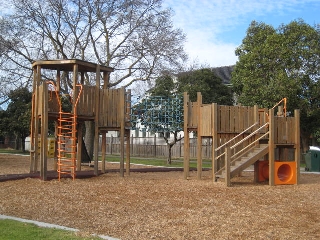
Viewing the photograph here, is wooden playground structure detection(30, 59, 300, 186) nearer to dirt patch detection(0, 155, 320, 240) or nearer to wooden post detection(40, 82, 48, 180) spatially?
wooden post detection(40, 82, 48, 180)

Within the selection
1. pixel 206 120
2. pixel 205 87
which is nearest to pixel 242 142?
pixel 206 120

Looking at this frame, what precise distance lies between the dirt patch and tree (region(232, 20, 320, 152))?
1383cm

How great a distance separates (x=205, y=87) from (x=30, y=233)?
25522 millimetres

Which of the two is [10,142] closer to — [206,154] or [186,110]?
[206,154]

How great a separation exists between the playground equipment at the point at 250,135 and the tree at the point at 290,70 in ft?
35.7

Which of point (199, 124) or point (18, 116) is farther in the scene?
point (18, 116)

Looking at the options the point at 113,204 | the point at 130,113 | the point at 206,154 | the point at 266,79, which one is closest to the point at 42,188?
the point at 113,204

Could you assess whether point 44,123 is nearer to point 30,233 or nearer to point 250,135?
point 250,135

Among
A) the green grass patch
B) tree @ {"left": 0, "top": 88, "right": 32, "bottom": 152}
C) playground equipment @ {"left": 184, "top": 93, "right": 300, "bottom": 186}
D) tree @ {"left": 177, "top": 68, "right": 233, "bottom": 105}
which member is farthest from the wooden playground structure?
tree @ {"left": 0, "top": 88, "right": 32, "bottom": 152}

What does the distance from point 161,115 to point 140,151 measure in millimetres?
26439

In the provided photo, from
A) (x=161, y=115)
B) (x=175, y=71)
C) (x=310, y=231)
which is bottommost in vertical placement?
(x=310, y=231)

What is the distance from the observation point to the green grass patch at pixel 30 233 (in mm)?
7152

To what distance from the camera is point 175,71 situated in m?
25.2

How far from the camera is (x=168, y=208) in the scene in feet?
34.2
